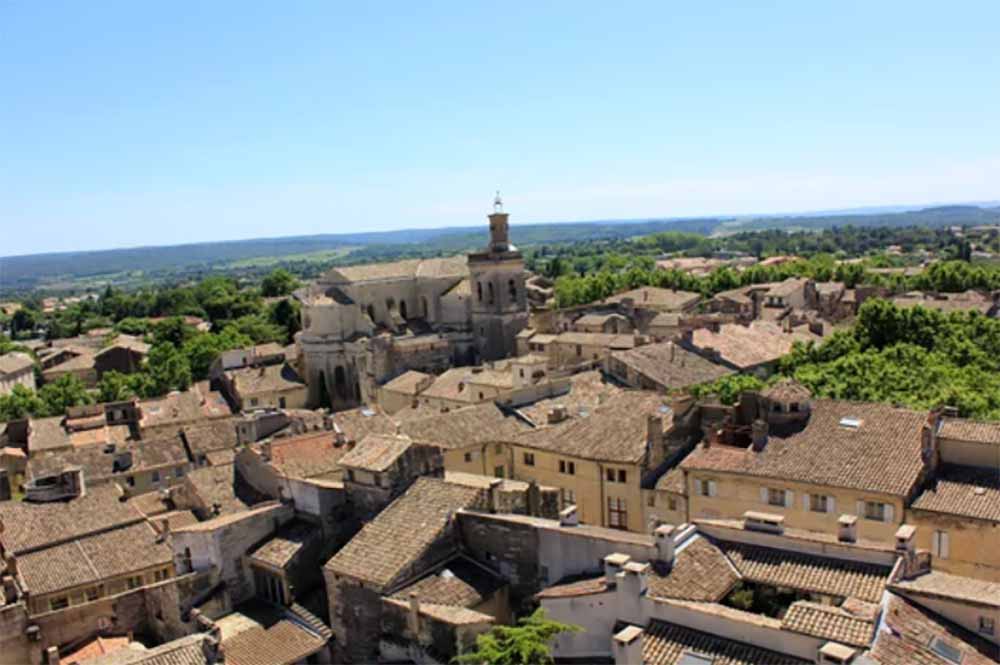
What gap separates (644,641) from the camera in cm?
1905

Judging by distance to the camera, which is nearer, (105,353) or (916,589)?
A: (916,589)

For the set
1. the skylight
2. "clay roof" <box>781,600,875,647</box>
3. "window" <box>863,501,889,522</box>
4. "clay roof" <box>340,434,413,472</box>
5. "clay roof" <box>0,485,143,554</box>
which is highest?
"clay roof" <box>340,434,413,472</box>

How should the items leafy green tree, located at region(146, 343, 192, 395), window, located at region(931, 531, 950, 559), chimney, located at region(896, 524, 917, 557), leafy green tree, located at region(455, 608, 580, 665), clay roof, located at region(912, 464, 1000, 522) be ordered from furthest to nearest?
1. leafy green tree, located at region(146, 343, 192, 395)
2. window, located at region(931, 531, 950, 559)
3. clay roof, located at region(912, 464, 1000, 522)
4. chimney, located at region(896, 524, 917, 557)
5. leafy green tree, located at region(455, 608, 580, 665)

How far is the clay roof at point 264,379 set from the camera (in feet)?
257

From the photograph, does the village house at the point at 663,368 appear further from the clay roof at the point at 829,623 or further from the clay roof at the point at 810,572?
the clay roof at the point at 829,623

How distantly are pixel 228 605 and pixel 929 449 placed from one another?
80.2 feet

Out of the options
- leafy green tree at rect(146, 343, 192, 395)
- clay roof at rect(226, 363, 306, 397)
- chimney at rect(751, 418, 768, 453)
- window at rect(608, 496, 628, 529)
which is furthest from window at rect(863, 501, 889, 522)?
leafy green tree at rect(146, 343, 192, 395)

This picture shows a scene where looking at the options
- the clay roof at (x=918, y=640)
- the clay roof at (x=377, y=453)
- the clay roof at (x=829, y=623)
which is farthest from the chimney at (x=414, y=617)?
the clay roof at (x=918, y=640)

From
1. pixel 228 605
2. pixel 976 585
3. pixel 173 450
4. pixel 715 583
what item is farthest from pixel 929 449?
pixel 173 450

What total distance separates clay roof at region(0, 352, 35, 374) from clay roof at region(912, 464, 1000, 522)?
109840 millimetres

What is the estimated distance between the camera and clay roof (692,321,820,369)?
66.0m

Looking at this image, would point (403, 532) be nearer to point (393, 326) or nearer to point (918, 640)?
point (918, 640)

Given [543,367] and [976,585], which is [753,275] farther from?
[976,585]

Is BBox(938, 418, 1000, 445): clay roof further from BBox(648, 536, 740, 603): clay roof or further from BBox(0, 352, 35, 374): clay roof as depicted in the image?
BBox(0, 352, 35, 374): clay roof
